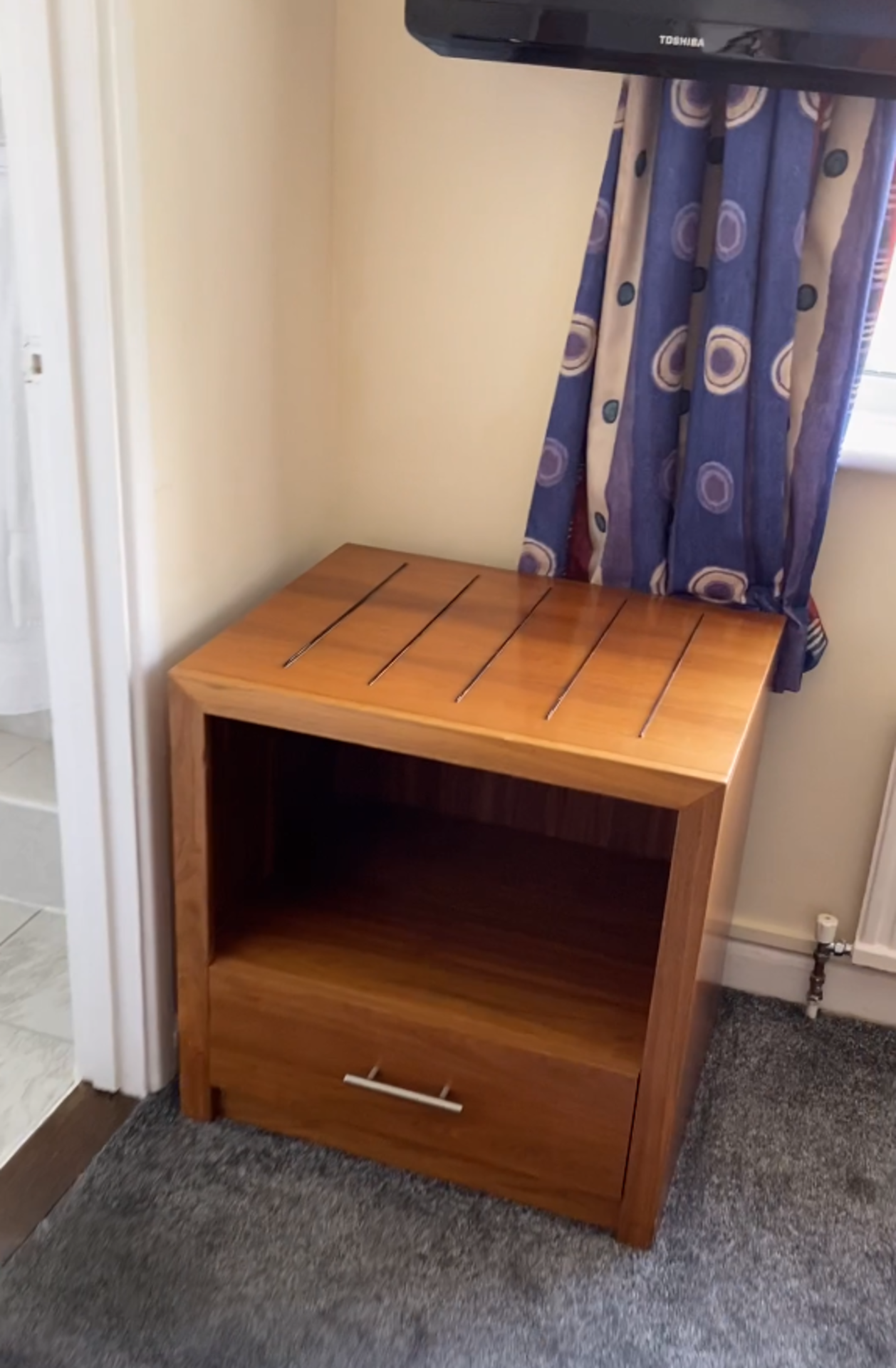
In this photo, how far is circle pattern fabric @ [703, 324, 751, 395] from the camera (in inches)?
56.9

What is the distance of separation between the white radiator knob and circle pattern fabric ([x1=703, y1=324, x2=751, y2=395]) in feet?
2.48

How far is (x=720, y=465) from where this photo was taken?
150cm

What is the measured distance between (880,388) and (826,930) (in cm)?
74

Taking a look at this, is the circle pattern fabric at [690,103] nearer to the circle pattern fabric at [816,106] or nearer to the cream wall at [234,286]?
the circle pattern fabric at [816,106]

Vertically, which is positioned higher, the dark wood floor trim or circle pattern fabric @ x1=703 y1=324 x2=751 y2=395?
circle pattern fabric @ x1=703 y1=324 x2=751 y2=395

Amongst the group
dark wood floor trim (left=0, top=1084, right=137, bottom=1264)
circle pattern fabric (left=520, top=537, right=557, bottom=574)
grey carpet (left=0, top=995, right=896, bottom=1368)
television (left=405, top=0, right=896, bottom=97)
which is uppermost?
television (left=405, top=0, right=896, bottom=97)

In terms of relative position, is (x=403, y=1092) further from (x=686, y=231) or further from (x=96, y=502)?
(x=686, y=231)

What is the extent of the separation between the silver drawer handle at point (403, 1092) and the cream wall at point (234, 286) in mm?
528

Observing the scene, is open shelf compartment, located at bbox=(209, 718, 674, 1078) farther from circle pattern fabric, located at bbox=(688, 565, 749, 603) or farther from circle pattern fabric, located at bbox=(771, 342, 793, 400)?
circle pattern fabric, located at bbox=(771, 342, 793, 400)

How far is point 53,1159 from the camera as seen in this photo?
145cm

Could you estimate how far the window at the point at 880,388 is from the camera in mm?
1589

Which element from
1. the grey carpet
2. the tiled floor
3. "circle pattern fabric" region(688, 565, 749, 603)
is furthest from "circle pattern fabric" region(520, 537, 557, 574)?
the tiled floor

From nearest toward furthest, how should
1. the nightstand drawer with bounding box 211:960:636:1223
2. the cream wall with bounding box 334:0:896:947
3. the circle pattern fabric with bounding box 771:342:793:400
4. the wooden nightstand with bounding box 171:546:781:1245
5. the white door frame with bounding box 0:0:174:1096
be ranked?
1. the white door frame with bounding box 0:0:174:1096
2. the wooden nightstand with bounding box 171:546:781:1245
3. the nightstand drawer with bounding box 211:960:636:1223
4. the circle pattern fabric with bounding box 771:342:793:400
5. the cream wall with bounding box 334:0:896:947

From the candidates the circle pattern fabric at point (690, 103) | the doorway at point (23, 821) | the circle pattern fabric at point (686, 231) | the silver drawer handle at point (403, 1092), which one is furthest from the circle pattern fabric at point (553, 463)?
the silver drawer handle at point (403, 1092)
